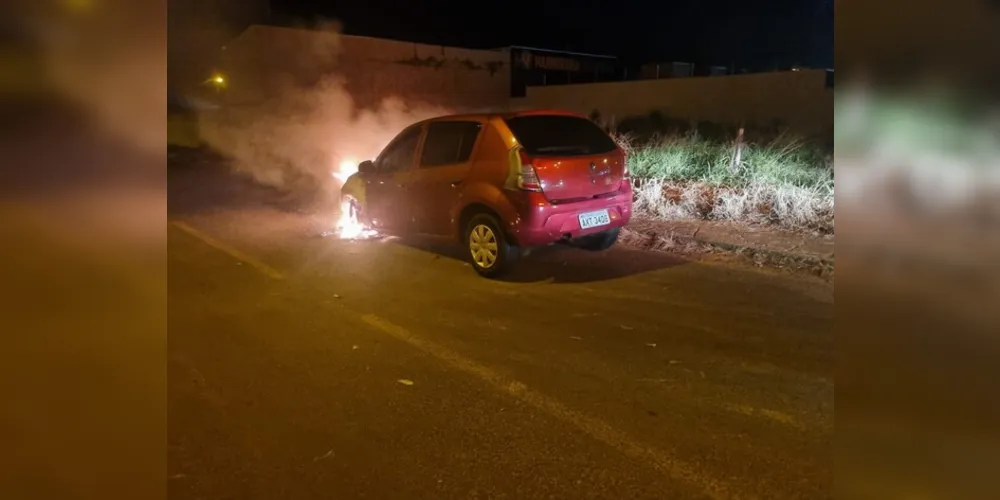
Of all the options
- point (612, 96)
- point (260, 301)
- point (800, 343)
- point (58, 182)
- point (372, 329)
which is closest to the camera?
point (58, 182)

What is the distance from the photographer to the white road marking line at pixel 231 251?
340 inches

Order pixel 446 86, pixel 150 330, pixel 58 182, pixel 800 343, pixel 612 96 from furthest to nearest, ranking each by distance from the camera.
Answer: pixel 446 86, pixel 612 96, pixel 800 343, pixel 150 330, pixel 58 182

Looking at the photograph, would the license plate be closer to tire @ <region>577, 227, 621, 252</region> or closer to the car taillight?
the car taillight

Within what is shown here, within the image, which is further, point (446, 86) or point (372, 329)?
point (446, 86)

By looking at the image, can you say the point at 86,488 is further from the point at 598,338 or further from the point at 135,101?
the point at 598,338

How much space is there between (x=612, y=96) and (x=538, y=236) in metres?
18.0

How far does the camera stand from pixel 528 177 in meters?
7.61

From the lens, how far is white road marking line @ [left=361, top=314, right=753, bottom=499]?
145 inches

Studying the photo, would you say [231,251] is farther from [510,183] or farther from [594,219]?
[594,219]

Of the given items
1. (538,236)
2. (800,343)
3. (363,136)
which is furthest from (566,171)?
(363,136)

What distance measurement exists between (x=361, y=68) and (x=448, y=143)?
1856 centimetres

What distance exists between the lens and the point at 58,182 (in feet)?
6.35

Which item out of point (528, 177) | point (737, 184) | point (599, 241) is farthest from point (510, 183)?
point (737, 184)

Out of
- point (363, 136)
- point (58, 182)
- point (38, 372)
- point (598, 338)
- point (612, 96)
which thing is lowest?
point (598, 338)
